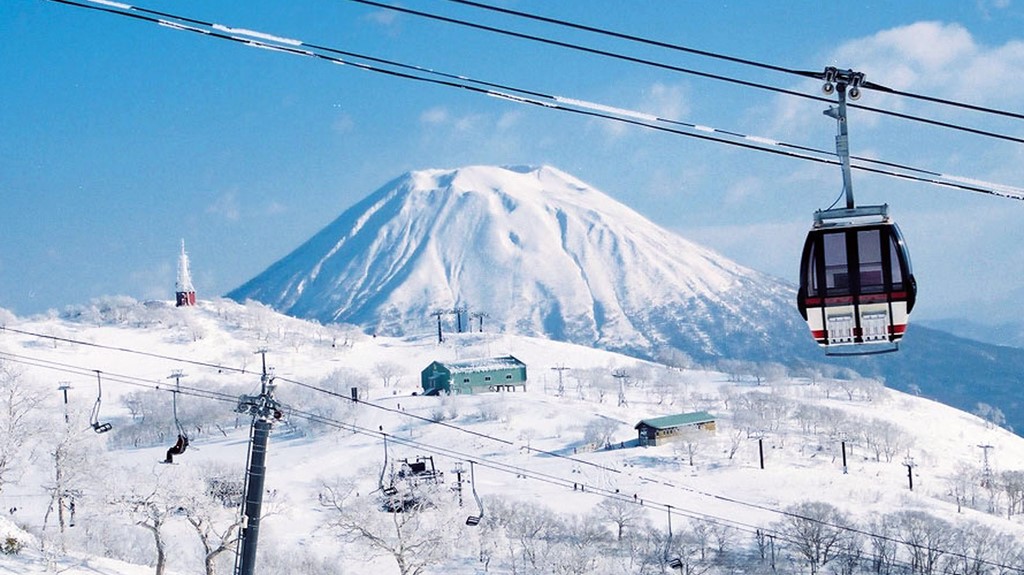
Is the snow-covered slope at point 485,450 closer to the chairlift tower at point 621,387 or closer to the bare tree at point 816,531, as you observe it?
the chairlift tower at point 621,387

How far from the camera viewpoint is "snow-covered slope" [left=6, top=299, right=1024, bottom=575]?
41.0 meters

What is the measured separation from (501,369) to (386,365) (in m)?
18.0

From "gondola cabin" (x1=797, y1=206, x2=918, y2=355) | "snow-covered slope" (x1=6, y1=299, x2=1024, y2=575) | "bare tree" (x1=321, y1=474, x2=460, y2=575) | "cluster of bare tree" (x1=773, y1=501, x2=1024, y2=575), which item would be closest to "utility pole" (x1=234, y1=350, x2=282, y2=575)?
"snow-covered slope" (x1=6, y1=299, x2=1024, y2=575)

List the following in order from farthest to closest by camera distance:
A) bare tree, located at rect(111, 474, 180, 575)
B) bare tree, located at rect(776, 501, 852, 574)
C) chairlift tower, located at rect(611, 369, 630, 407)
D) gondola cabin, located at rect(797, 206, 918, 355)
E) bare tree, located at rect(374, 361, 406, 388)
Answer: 1. bare tree, located at rect(374, 361, 406, 388)
2. chairlift tower, located at rect(611, 369, 630, 407)
3. bare tree, located at rect(776, 501, 852, 574)
4. bare tree, located at rect(111, 474, 180, 575)
5. gondola cabin, located at rect(797, 206, 918, 355)

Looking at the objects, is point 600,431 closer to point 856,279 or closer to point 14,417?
point 14,417

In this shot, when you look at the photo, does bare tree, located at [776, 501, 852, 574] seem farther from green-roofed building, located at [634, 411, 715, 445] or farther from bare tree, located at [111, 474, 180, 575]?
bare tree, located at [111, 474, 180, 575]

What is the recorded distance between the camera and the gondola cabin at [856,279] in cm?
1102

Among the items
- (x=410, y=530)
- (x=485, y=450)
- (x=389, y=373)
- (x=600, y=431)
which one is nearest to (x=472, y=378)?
(x=389, y=373)

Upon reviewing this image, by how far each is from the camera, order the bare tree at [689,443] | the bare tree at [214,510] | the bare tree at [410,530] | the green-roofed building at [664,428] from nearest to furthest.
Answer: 1. the bare tree at [214,510]
2. the bare tree at [410,530]
3. the bare tree at [689,443]
4. the green-roofed building at [664,428]

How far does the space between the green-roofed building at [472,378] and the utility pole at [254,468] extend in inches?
2982

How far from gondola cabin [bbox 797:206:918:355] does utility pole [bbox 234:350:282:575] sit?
A: 10.1m

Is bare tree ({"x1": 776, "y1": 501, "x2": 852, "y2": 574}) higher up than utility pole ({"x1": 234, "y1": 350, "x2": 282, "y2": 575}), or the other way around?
utility pole ({"x1": 234, "y1": 350, "x2": 282, "y2": 575})

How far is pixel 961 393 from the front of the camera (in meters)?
192

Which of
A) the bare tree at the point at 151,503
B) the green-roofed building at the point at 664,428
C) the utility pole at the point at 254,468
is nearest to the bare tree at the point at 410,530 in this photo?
the bare tree at the point at 151,503
